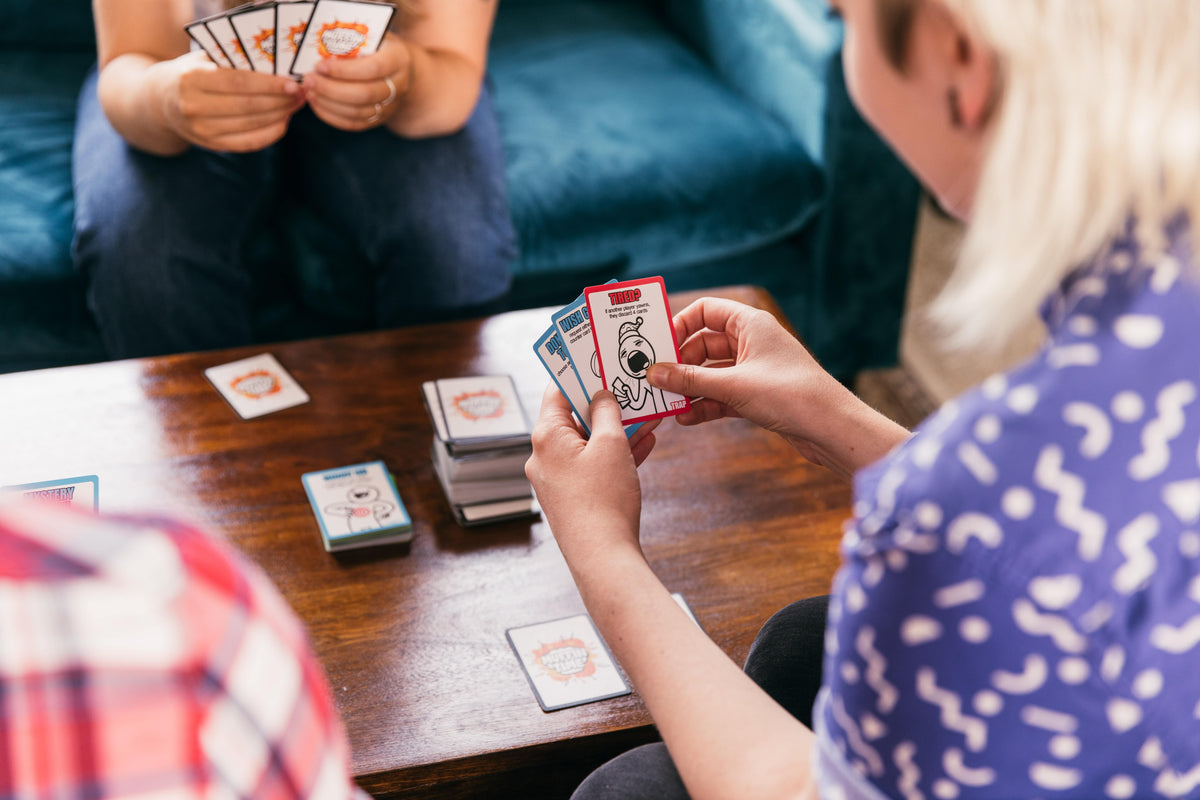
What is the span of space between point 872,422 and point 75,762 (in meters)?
0.89

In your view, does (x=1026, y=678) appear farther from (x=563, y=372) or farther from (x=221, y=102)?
(x=221, y=102)

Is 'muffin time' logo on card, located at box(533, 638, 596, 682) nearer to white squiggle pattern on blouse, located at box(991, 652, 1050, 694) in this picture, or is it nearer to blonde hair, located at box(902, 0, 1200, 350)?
white squiggle pattern on blouse, located at box(991, 652, 1050, 694)

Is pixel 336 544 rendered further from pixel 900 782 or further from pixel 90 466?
pixel 900 782

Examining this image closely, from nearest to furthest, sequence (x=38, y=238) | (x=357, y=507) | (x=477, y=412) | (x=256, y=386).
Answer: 1. (x=357, y=507)
2. (x=477, y=412)
3. (x=256, y=386)
4. (x=38, y=238)

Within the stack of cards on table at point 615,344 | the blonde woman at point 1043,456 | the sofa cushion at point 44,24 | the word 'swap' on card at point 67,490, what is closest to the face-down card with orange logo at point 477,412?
the stack of cards on table at point 615,344

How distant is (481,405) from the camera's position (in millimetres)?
1434

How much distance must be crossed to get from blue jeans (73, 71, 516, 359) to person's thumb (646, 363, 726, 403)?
91cm

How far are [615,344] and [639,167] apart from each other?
1108 mm

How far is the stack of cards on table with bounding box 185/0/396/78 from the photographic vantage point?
1.61m

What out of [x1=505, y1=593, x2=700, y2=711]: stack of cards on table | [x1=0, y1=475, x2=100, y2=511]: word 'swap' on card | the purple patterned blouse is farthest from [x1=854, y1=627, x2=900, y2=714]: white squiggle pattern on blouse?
[x1=0, y1=475, x2=100, y2=511]: word 'swap' on card

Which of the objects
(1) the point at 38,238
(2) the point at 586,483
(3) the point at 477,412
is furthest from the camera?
(1) the point at 38,238

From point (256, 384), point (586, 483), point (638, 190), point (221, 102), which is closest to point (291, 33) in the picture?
point (221, 102)

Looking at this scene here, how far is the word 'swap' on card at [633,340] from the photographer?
1.19 m

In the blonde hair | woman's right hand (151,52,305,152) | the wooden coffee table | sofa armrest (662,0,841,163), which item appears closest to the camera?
the blonde hair
